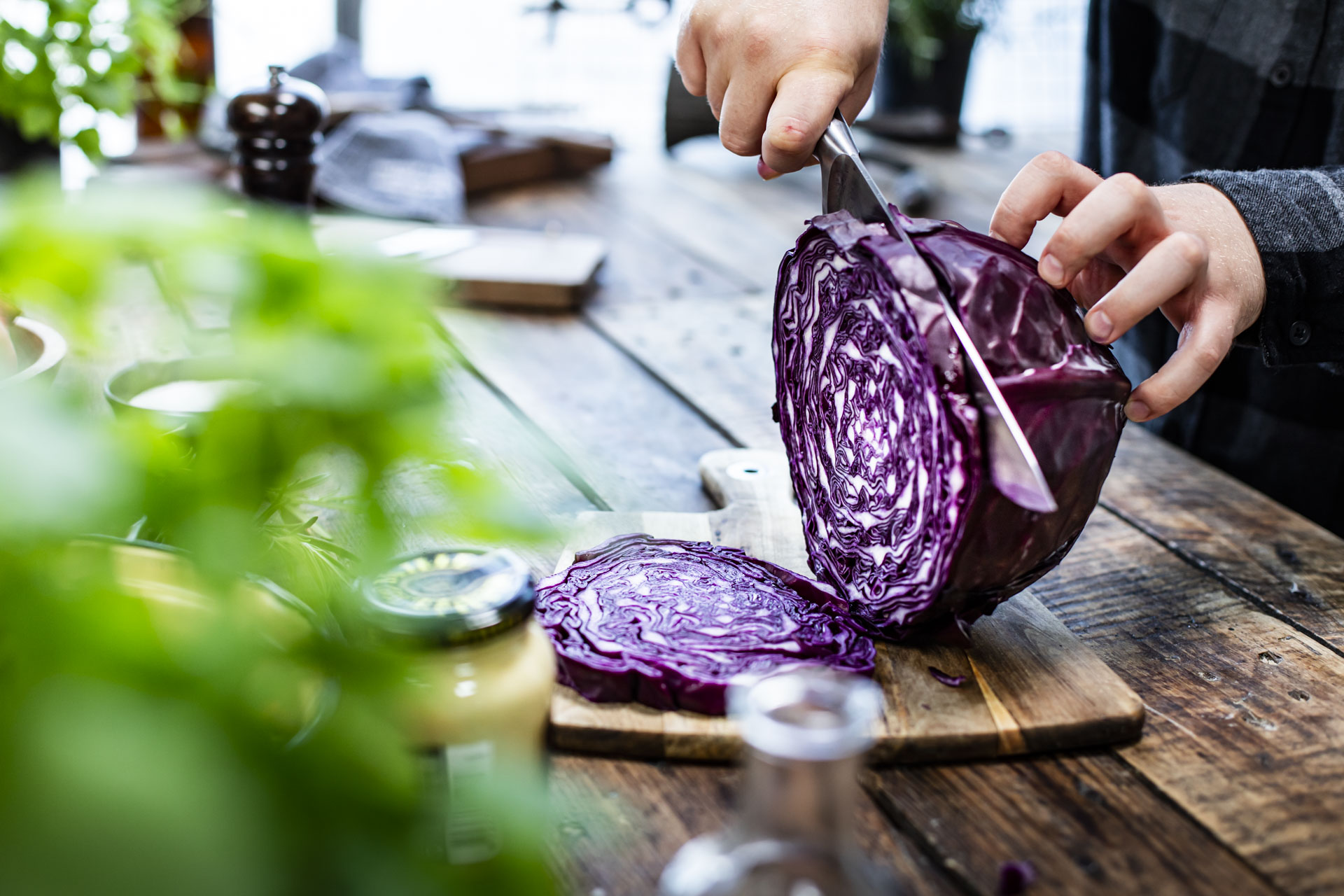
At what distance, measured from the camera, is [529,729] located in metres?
0.81

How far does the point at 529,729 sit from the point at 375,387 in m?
0.41

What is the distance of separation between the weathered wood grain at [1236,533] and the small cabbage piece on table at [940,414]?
0.34 metres

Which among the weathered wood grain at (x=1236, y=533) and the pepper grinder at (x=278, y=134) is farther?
the pepper grinder at (x=278, y=134)

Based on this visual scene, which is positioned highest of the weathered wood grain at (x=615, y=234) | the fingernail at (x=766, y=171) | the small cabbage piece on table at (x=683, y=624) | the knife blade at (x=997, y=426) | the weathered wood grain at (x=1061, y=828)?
the fingernail at (x=766, y=171)

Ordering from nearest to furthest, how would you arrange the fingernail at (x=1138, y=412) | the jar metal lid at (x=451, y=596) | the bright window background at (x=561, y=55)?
the jar metal lid at (x=451, y=596)
the fingernail at (x=1138, y=412)
the bright window background at (x=561, y=55)

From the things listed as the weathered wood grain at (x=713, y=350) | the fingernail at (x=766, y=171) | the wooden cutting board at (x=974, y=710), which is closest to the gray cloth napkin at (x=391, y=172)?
the weathered wood grain at (x=713, y=350)

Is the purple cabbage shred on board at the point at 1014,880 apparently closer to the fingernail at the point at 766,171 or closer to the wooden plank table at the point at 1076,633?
the wooden plank table at the point at 1076,633

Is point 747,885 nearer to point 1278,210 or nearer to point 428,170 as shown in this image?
point 1278,210

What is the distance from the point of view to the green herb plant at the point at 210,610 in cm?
42

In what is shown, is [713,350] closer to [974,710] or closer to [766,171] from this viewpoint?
[766,171]

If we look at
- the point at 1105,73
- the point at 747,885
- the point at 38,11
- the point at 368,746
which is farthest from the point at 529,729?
the point at 1105,73

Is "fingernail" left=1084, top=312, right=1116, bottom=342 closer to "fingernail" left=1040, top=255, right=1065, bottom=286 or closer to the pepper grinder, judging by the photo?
"fingernail" left=1040, top=255, right=1065, bottom=286

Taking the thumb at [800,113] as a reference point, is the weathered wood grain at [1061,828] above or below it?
below

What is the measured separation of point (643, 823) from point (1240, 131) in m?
1.53
